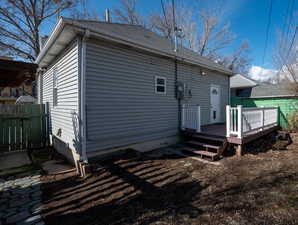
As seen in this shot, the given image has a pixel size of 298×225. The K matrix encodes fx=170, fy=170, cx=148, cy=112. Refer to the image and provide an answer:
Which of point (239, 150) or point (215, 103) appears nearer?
point (239, 150)

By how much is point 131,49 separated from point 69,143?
A: 3440mm

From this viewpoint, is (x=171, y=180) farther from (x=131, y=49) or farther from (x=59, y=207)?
(x=131, y=49)

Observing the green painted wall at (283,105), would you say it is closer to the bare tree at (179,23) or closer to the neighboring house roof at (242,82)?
the neighboring house roof at (242,82)

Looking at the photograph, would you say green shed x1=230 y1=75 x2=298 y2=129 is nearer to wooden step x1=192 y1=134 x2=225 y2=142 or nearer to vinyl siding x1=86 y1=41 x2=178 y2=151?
wooden step x1=192 y1=134 x2=225 y2=142

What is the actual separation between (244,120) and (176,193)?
3686mm

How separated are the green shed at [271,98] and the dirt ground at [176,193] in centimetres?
766

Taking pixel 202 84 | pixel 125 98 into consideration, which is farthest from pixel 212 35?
pixel 125 98

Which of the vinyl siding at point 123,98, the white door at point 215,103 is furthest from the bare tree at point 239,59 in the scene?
the vinyl siding at point 123,98

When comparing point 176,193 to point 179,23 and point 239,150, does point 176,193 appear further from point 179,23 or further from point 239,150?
point 179,23

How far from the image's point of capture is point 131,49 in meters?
5.32

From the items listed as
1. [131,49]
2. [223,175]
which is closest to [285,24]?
[131,49]

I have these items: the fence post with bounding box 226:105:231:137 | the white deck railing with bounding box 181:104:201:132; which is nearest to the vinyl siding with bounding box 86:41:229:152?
the white deck railing with bounding box 181:104:201:132

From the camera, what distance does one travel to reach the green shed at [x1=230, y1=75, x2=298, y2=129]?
1058 cm

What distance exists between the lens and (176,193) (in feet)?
10.2
